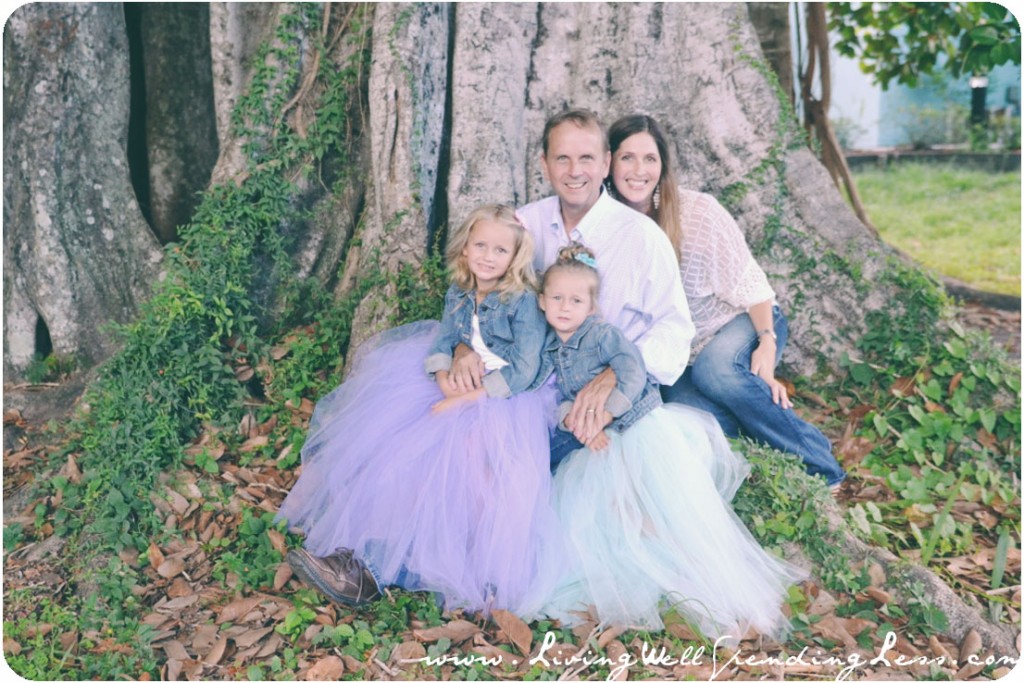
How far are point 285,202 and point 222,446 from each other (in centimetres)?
126

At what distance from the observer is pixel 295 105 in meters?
4.48

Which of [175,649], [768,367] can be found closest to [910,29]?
[768,367]

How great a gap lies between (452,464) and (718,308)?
1587 mm

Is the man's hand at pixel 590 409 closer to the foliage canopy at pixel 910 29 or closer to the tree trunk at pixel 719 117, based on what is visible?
the tree trunk at pixel 719 117

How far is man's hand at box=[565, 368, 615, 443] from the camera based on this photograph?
3262mm

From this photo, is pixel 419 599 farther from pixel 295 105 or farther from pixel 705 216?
pixel 295 105

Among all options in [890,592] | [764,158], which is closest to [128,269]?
[764,158]

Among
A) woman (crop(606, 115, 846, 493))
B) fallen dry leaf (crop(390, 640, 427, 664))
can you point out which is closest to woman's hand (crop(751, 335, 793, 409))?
woman (crop(606, 115, 846, 493))

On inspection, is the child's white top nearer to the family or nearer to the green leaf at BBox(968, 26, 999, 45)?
the family

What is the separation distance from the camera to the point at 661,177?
3.89 m

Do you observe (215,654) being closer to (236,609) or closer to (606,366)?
(236,609)

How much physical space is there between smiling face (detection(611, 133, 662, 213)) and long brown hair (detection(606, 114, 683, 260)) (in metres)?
0.02

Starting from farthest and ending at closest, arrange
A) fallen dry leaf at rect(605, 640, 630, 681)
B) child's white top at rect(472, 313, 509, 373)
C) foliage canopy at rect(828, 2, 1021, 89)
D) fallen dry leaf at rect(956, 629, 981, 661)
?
foliage canopy at rect(828, 2, 1021, 89) < child's white top at rect(472, 313, 509, 373) < fallen dry leaf at rect(956, 629, 981, 661) < fallen dry leaf at rect(605, 640, 630, 681)

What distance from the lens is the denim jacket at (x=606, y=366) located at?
10.7 feet
